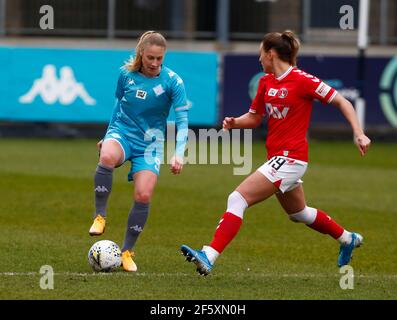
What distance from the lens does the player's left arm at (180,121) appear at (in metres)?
9.39

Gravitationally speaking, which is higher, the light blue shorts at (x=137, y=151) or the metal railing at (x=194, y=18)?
the metal railing at (x=194, y=18)

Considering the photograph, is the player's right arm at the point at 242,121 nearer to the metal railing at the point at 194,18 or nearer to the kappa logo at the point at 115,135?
the kappa logo at the point at 115,135

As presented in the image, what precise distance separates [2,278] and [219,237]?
5.77 ft

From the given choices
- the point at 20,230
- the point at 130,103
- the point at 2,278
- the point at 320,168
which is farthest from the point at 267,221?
the point at 320,168

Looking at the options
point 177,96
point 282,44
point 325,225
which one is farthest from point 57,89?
point 282,44

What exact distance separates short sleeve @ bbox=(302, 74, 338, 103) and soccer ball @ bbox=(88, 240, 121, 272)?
2.11 m

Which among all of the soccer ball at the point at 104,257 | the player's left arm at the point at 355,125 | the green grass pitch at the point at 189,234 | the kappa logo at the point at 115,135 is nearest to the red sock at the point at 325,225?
the green grass pitch at the point at 189,234

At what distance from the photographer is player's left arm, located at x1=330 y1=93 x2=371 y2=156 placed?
8.86 metres

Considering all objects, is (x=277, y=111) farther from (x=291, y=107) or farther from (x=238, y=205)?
(x=238, y=205)

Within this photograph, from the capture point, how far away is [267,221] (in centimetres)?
1386

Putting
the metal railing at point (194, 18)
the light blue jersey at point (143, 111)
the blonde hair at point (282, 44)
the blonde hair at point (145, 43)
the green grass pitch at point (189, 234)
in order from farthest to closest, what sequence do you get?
1. the metal railing at point (194, 18)
2. the light blue jersey at point (143, 111)
3. the blonde hair at point (145, 43)
4. the blonde hair at point (282, 44)
5. the green grass pitch at point (189, 234)

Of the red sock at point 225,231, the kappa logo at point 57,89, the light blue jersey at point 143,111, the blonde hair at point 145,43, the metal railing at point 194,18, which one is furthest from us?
the metal railing at point 194,18

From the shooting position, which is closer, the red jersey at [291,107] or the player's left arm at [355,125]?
the player's left arm at [355,125]

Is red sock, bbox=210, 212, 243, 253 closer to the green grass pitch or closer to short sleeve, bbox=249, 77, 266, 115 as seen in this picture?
the green grass pitch
